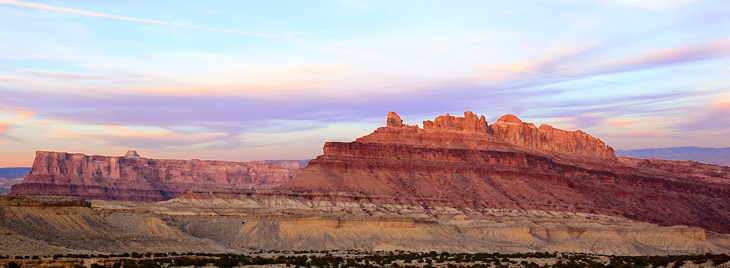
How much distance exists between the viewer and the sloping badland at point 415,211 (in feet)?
315

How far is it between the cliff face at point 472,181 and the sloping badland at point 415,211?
32cm

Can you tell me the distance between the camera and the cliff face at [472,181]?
161500 millimetres

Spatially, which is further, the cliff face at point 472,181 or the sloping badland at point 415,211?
the cliff face at point 472,181

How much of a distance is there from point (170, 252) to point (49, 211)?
12.0 meters

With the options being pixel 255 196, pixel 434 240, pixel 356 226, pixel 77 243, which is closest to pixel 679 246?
pixel 434 240

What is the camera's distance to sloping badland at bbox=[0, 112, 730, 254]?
95.9 m

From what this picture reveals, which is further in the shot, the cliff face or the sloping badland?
the cliff face

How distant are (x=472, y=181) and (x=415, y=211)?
28898mm

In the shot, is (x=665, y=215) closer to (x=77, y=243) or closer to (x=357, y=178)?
(x=357, y=178)

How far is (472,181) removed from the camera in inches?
6860

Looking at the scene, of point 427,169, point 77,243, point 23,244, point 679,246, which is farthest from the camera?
point 427,169

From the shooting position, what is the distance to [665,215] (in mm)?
180250

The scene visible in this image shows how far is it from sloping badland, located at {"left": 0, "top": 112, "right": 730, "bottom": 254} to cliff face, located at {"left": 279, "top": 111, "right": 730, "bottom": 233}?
1.05 feet

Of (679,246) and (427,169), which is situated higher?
(427,169)
